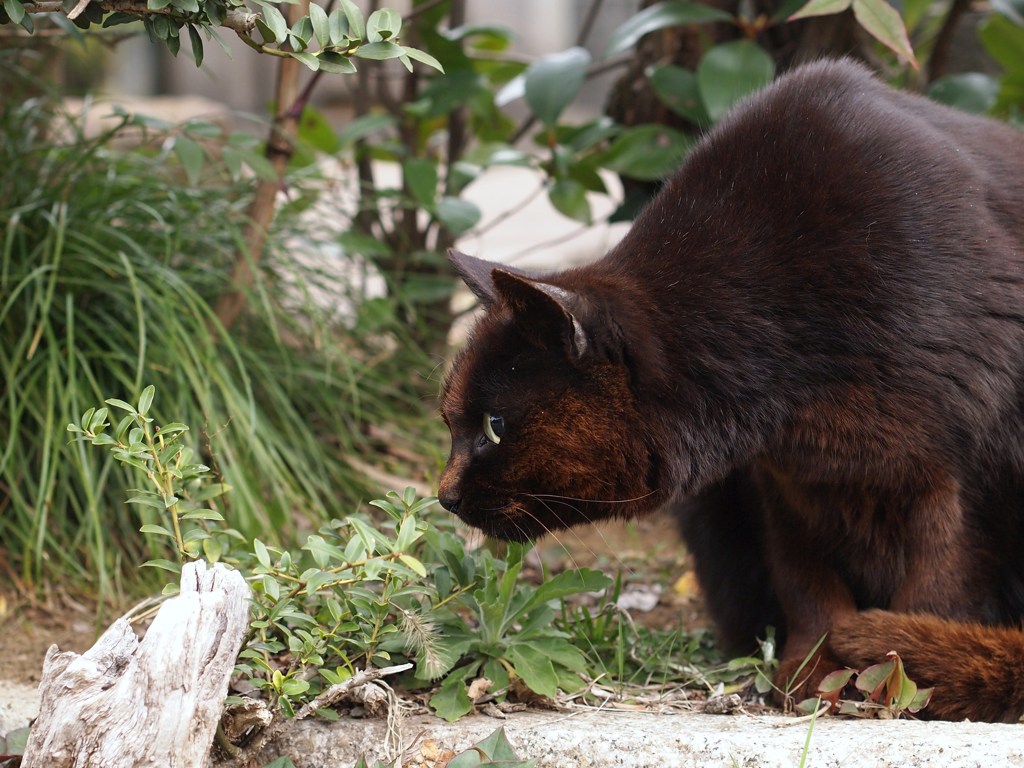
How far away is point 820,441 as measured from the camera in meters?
1.90

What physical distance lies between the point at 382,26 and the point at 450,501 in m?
0.81

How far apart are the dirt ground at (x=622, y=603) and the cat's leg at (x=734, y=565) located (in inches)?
4.9

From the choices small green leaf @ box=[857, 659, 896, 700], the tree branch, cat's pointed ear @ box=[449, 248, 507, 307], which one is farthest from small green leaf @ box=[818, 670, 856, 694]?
the tree branch

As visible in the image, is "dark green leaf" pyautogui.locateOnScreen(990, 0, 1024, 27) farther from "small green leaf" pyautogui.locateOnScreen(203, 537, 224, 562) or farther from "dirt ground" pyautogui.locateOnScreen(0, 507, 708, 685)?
"small green leaf" pyautogui.locateOnScreen(203, 537, 224, 562)

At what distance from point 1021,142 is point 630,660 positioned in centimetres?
130

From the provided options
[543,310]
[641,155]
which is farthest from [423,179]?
[543,310]

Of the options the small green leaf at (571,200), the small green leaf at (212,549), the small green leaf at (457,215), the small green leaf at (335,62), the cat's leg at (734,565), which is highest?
the small green leaf at (335,62)

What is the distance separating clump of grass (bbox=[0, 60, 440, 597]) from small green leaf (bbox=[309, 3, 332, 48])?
3.53 feet

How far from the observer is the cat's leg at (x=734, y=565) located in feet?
7.73

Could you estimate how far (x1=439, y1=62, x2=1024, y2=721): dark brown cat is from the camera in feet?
6.12

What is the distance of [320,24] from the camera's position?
1.70m

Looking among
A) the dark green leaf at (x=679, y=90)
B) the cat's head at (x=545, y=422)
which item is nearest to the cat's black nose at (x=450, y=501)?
the cat's head at (x=545, y=422)

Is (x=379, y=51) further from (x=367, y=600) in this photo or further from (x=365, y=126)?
(x=365, y=126)

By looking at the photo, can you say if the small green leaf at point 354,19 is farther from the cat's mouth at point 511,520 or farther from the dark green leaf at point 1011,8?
the dark green leaf at point 1011,8
